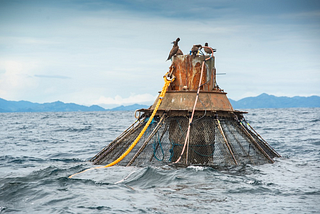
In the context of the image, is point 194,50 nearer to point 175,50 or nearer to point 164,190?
point 175,50

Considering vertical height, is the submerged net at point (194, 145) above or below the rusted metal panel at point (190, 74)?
below

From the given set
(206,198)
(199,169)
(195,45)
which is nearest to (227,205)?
(206,198)

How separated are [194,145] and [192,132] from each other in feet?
1.14

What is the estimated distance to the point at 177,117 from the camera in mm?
9734

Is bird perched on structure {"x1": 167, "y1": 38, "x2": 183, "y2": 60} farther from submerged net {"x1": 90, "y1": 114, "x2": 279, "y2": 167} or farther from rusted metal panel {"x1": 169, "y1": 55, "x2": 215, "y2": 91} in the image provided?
submerged net {"x1": 90, "y1": 114, "x2": 279, "y2": 167}

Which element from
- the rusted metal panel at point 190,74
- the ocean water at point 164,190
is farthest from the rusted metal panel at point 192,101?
the ocean water at point 164,190

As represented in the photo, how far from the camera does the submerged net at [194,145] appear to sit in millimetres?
9469

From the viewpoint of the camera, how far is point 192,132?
9516 millimetres

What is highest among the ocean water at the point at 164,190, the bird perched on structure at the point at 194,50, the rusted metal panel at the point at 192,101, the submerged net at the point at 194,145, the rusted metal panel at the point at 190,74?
the bird perched on structure at the point at 194,50

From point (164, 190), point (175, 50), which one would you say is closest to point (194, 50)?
point (175, 50)

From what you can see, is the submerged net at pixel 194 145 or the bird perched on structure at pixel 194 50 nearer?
the submerged net at pixel 194 145

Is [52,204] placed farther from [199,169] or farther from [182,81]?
[182,81]

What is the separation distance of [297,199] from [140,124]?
4.70 metres

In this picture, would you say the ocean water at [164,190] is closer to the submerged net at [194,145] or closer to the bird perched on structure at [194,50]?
the submerged net at [194,145]
